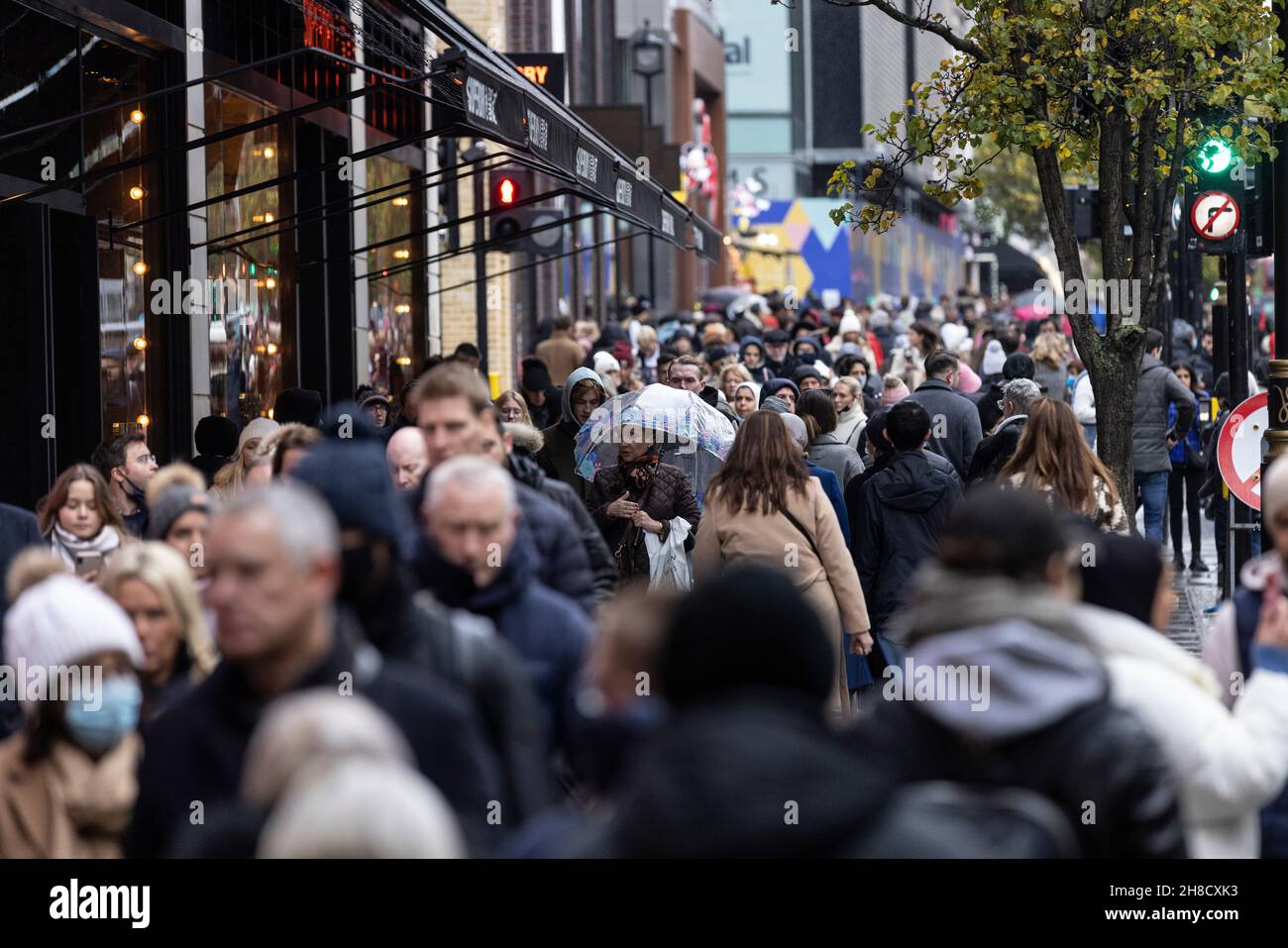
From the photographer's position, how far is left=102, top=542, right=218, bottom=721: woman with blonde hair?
18.5ft

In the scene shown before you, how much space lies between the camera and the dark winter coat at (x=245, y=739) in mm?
3986

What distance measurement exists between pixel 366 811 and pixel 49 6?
10032 millimetres

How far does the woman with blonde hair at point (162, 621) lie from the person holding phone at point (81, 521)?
8.44ft

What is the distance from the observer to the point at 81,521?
8258 millimetres

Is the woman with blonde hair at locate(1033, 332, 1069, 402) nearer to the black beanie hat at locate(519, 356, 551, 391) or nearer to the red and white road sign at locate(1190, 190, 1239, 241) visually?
the black beanie hat at locate(519, 356, 551, 391)

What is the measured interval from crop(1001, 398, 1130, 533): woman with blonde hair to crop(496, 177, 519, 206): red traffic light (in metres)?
11.8

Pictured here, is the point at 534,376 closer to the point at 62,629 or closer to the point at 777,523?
the point at 777,523

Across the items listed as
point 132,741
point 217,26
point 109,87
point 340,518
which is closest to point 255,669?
point 340,518

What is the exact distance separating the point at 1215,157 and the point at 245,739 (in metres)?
9.32

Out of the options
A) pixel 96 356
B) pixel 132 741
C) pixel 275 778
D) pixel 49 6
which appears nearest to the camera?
pixel 275 778

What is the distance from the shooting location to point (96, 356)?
1321 cm

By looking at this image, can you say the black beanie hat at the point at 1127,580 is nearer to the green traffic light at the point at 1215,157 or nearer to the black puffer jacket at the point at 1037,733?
the black puffer jacket at the point at 1037,733

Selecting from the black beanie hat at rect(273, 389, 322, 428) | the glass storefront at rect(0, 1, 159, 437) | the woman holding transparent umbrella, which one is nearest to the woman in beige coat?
the woman holding transparent umbrella
